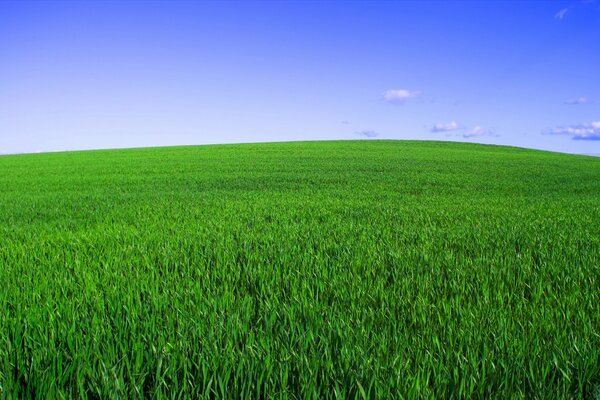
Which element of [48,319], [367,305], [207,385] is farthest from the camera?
[367,305]

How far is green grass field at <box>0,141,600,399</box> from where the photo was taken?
6.66 ft

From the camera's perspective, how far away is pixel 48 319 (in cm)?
292

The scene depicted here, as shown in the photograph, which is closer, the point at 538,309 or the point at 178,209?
the point at 538,309

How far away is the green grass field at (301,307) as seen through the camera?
2.03 meters

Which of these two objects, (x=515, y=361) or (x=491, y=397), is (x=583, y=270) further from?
(x=491, y=397)

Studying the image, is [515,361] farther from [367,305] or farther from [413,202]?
[413,202]

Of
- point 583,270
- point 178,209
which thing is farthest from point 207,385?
point 178,209

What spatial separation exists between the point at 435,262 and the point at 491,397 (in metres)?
2.36

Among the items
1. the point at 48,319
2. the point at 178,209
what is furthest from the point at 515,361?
the point at 178,209

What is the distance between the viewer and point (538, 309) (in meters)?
3.08

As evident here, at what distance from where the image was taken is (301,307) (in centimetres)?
290

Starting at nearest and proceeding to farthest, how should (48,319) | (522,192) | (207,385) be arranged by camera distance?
(207,385) < (48,319) < (522,192)

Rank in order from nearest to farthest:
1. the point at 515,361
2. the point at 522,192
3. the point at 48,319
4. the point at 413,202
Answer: the point at 515,361
the point at 48,319
the point at 413,202
the point at 522,192

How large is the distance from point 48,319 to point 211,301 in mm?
1113
